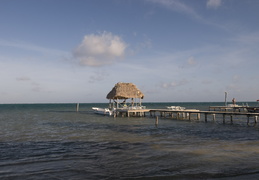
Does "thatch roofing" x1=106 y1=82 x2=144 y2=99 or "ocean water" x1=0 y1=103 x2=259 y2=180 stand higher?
"thatch roofing" x1=106 y1=82 x2=144 y2=99

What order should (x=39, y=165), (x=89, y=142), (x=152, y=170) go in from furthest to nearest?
(x=89, y=142) → (x=39, y=165) → (x=152, y=170)

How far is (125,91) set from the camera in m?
39.7

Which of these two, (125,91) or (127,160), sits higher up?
(125,91)

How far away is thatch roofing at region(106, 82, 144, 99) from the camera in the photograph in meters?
39.0

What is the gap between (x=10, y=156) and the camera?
1191cm

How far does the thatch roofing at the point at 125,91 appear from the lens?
39000 mm

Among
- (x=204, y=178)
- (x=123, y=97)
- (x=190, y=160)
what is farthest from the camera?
(x=123, y=97)

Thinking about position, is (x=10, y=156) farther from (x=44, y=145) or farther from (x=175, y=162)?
(x=175, y=162)

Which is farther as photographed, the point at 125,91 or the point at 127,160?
the point at 125,91

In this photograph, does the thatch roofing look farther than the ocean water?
Yes

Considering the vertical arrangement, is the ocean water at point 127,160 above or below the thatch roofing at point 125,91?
below

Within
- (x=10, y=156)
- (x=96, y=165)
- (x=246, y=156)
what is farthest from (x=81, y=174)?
(x=246, y=156)

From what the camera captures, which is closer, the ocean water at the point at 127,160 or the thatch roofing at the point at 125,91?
the ocean water at the point at 127,160

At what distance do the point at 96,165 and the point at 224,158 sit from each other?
6.46 meters
